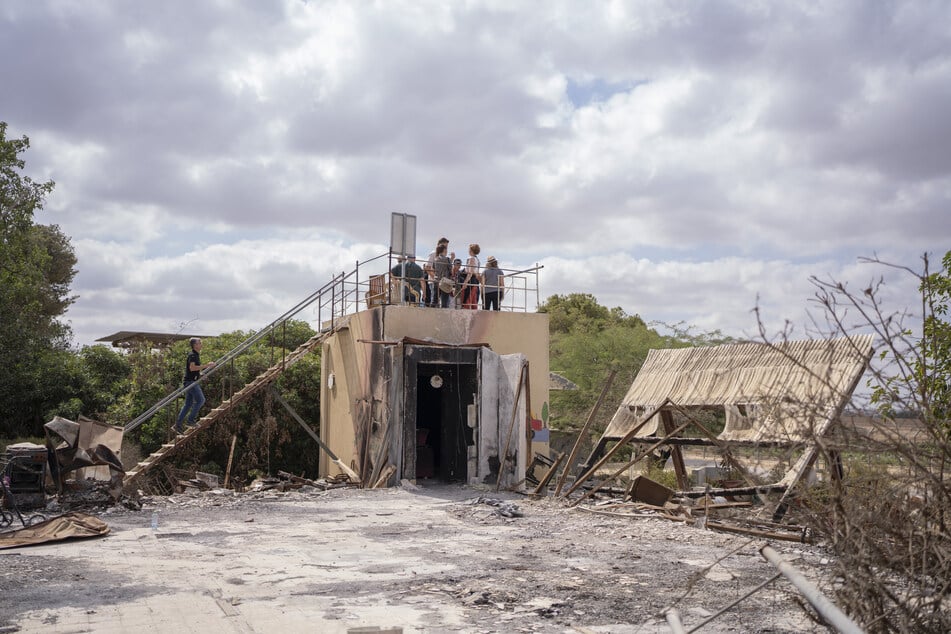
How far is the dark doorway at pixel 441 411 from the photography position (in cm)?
1603

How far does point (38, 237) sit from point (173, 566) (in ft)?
64.3

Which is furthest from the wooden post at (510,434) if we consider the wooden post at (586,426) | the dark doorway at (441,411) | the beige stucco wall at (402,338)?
the wooden post at (586,426)

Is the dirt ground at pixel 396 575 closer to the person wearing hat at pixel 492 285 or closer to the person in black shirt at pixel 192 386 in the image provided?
the person in black shirt at pixel 192 386

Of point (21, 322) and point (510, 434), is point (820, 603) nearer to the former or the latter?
point (510, 434)

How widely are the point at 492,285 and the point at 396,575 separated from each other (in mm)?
10778

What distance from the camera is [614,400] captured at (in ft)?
86.2

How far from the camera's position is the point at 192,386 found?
51.9ft

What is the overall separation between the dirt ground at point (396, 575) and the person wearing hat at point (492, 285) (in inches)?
261

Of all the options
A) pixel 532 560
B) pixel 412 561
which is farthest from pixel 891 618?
pixel 412 561

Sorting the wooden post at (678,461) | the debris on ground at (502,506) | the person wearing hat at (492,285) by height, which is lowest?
the debris on ground at (502,506)

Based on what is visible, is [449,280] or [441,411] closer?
[449,280]

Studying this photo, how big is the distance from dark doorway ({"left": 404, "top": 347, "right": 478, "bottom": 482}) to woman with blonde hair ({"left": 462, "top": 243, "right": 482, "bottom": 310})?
154cm

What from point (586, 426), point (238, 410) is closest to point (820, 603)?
point (586, 426)

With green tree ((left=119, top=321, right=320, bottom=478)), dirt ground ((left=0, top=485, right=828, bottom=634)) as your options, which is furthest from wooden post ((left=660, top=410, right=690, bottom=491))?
green tree ((left=119, top=321, right=320, bottom=478))
